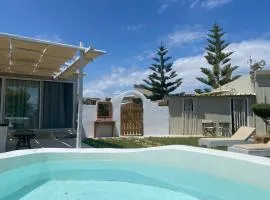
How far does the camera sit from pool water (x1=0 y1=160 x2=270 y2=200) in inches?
221

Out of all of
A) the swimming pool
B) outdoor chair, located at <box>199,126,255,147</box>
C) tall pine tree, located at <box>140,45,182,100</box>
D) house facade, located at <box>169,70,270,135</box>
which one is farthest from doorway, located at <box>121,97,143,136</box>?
tall pine tree, located at <box>140,45,182,100</box>

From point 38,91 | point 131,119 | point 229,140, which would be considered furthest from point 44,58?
point 131,119

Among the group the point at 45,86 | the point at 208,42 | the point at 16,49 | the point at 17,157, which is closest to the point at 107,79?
the point at 208,42

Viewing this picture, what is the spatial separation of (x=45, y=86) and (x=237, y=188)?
→ 10.4 meters

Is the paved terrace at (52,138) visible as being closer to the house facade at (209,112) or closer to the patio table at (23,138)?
the patio table at (23,138)

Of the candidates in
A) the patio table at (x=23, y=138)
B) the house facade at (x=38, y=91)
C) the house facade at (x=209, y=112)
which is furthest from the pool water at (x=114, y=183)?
the house facade at (x=209, y=112)

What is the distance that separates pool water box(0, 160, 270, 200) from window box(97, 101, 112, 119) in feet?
31.4

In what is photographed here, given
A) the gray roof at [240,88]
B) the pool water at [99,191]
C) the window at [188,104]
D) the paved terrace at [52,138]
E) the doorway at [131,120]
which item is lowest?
the pool water at [99,191]

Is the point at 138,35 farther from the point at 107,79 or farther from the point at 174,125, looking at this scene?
the point at 107,79

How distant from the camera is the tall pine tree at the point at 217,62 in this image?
108ft

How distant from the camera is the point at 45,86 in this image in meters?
14.1

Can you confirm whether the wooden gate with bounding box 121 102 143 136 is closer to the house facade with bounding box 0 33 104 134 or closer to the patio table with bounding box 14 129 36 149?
the house facade with bounding box 0 33 104 134

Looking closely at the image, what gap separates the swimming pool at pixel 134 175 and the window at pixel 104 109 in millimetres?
9384

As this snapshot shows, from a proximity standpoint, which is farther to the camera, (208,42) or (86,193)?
(208,42)
